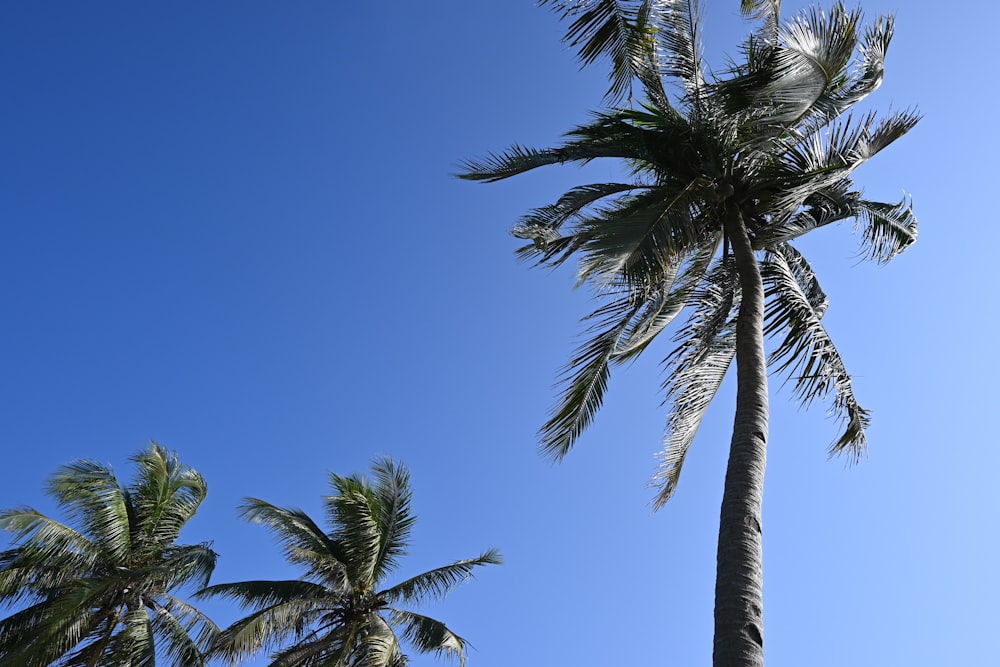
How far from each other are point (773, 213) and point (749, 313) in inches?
72.3

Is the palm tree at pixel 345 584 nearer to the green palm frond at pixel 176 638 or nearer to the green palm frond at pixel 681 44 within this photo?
the green palm frond at pixel 176 638

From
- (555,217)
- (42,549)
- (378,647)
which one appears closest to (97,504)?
(42,549)

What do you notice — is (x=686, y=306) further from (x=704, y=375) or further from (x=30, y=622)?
(x=30, y=622)

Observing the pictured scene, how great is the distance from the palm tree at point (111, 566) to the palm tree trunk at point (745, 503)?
12.8m

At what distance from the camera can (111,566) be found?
17953 millimetres

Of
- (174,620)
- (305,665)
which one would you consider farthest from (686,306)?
(174,620)

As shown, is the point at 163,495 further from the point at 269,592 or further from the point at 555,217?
the point at 555,217

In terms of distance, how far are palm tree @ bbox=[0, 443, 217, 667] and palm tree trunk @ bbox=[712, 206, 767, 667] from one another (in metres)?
12.8

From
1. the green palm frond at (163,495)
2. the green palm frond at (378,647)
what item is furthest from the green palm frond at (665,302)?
the green palm frond at (163,495)

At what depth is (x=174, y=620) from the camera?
59.4ft

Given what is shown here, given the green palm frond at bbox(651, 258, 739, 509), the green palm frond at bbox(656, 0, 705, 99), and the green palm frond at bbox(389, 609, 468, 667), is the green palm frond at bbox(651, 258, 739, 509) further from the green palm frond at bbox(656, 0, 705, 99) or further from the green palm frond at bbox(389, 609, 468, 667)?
the green palm frond at bbox(389, 609, 468, 667)

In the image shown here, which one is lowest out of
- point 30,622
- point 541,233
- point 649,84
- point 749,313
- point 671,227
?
point 30,622

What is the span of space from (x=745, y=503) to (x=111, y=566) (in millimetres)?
15219

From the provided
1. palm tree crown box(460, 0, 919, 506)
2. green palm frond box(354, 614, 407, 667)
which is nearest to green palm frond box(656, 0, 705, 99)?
palm tree crown box(460, 0, 919, 506)
